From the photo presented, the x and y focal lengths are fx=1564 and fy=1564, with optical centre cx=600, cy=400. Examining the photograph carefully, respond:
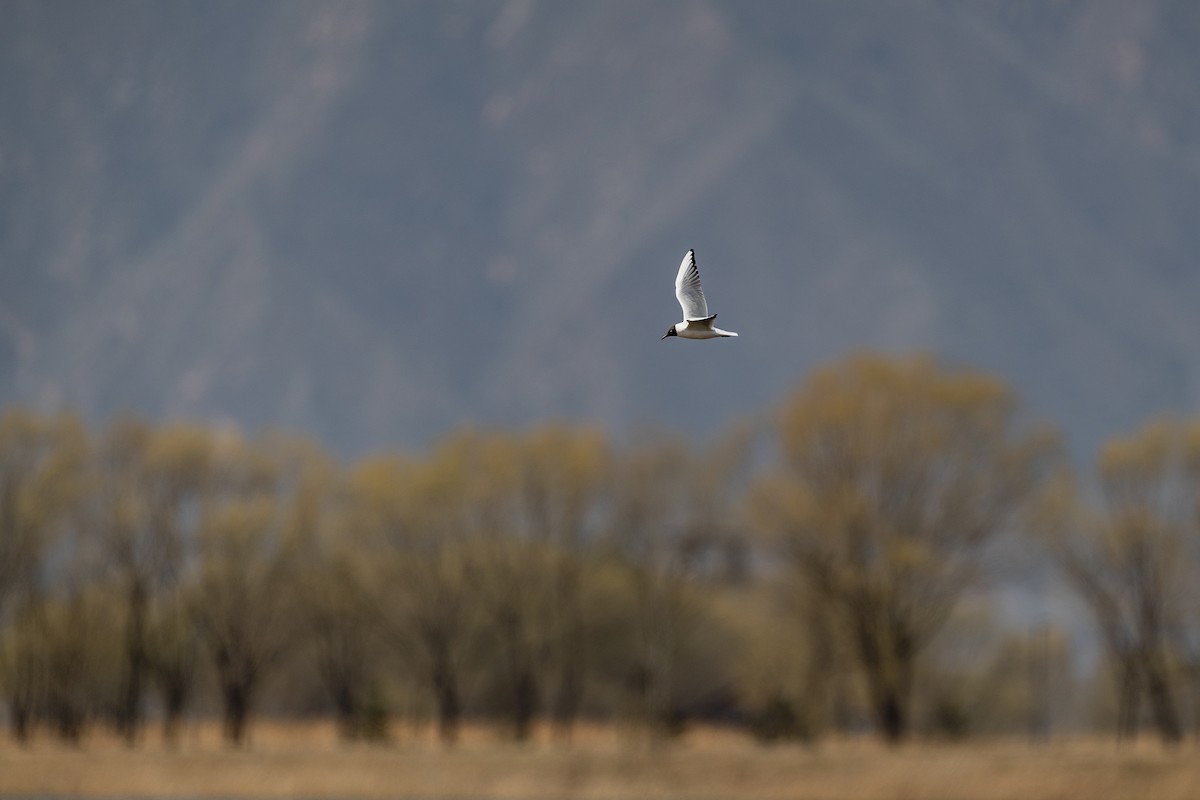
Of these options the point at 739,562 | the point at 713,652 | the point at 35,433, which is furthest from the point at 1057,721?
the point at 35,433

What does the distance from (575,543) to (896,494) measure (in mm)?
16038

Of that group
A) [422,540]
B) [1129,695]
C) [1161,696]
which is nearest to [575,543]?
[422,540]

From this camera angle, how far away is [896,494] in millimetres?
58812

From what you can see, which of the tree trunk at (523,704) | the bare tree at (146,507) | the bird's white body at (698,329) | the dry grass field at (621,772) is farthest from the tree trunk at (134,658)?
the bird's white body at (698,329)

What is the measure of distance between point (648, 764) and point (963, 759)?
10193 mm

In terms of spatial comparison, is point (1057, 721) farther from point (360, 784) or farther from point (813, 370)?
point (360, 784)

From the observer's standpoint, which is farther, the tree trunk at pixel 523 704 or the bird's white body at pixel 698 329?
the tree trunk at pixel 523 704

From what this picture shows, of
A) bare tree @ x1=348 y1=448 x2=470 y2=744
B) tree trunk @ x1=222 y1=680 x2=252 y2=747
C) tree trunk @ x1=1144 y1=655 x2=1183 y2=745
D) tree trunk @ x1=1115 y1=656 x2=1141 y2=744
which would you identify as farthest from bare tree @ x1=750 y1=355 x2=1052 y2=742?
tree trunk @ x1=222 y1=680 x2=252 y2=747

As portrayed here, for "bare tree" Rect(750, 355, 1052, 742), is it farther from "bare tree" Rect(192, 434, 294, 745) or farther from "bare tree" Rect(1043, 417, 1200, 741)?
"bare tree" Rect(192, 434, 294, 745)

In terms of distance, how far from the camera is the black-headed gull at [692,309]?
57.1ft

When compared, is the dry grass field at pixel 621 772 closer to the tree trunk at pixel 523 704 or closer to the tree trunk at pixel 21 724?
the tree trunk at pixel 21 724

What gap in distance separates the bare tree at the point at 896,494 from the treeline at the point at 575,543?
10 centimetres

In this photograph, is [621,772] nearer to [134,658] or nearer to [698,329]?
[134,658]

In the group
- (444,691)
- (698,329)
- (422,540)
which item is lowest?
(444,691)
